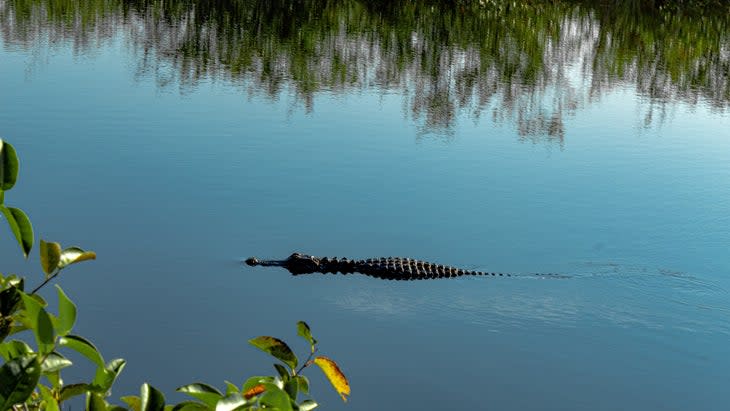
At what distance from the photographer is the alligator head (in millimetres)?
5965

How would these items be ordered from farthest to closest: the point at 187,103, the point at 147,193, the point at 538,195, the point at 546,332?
the point at 187,103 → the point at 538,195 → the point at 147,193 → the point at 546,332

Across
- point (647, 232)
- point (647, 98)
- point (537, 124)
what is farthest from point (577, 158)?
point (647, 98)

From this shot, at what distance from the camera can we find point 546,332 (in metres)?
5.45

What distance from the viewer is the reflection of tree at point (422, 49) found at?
11.2 meters

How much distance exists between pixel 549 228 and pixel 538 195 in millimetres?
750

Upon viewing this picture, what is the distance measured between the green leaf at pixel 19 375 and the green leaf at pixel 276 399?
304 mm

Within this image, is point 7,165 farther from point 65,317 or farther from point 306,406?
point 306,406

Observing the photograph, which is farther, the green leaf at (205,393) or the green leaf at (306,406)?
the green leaf at (306,406)

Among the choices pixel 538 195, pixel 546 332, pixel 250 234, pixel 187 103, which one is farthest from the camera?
pixel 187 103

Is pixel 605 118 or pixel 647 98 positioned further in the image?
pixel 647 98

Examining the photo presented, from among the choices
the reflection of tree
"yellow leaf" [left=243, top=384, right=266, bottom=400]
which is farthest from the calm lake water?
"yellow leaf" [left=243, top=384, right=266, bottom=400]

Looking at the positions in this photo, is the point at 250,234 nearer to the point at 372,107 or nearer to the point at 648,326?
the point at 648,326

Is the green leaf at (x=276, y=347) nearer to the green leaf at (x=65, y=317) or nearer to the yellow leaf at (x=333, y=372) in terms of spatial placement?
the yellow leaf at (x=333, y=372)

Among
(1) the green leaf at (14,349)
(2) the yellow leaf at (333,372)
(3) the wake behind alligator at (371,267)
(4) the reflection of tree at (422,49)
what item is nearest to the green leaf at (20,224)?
(1) the green leaf at (14,349)
